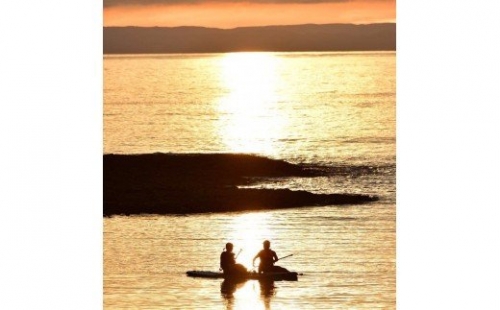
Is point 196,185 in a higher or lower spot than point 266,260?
higher

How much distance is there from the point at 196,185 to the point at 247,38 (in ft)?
21.0

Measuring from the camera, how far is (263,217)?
24453 millimetres

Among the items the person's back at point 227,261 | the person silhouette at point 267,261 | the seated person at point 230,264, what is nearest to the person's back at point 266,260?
the person silhouette at point 267,261

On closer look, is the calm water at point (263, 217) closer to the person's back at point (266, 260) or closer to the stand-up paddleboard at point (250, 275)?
the stand-up paddleboard at point (250, 275)

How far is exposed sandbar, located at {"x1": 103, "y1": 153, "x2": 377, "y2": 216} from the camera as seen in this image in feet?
83.1

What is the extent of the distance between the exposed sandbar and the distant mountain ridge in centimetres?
410

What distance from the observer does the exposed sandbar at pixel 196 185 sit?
25.3 meters

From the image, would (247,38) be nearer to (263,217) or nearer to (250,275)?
(263,217)

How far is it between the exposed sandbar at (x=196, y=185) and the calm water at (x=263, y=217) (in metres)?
0.56

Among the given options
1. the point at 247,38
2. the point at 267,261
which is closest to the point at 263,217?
the point at 247,38

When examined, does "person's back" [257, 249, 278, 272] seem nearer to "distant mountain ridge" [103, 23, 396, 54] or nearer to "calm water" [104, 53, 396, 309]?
"calm water" [104, 53, 396, 309]
